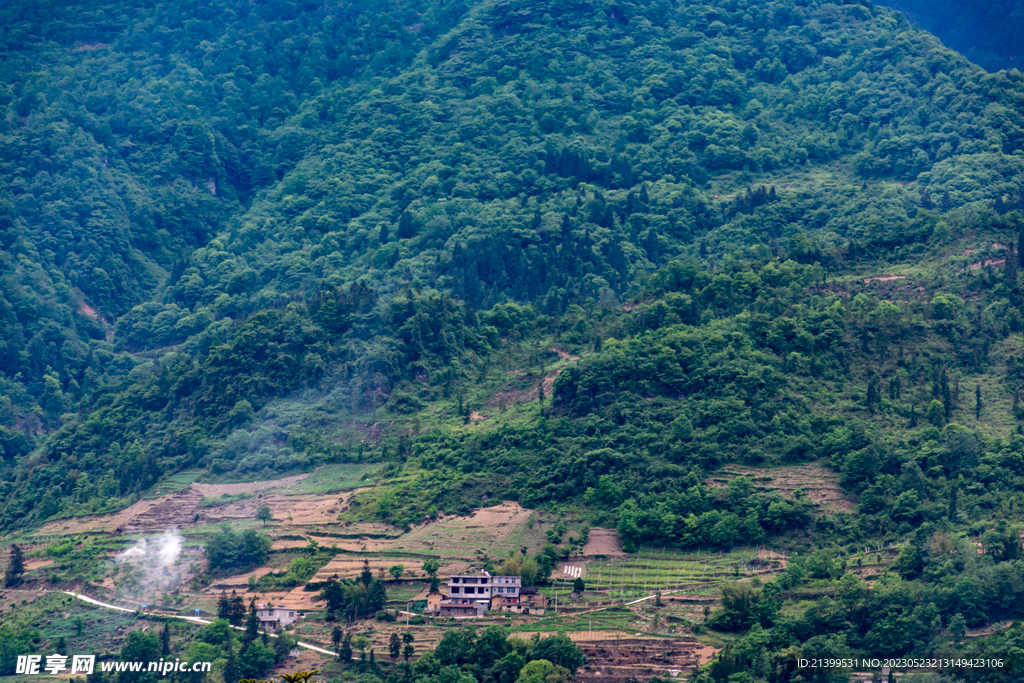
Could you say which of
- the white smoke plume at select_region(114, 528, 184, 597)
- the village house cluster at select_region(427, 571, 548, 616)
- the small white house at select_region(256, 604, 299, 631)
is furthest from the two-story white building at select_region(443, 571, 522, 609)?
the white smoke plume at select_region(114, 528, 184, 597)

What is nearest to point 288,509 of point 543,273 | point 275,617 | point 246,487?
point 246,487

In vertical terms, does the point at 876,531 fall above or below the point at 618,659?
above

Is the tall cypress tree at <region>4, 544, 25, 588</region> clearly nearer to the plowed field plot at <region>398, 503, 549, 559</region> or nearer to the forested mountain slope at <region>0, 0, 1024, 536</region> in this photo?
the forested mountain slope at <region>0, 0, 1024, 536</region>

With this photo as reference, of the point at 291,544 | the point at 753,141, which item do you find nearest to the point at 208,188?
the point at 753,141

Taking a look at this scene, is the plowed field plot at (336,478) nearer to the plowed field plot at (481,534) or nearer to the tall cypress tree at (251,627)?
the plowed field plot at (481,534)

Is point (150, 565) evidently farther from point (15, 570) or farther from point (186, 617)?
point (15, 570)

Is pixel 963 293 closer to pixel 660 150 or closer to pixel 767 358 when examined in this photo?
pixel 767 358
